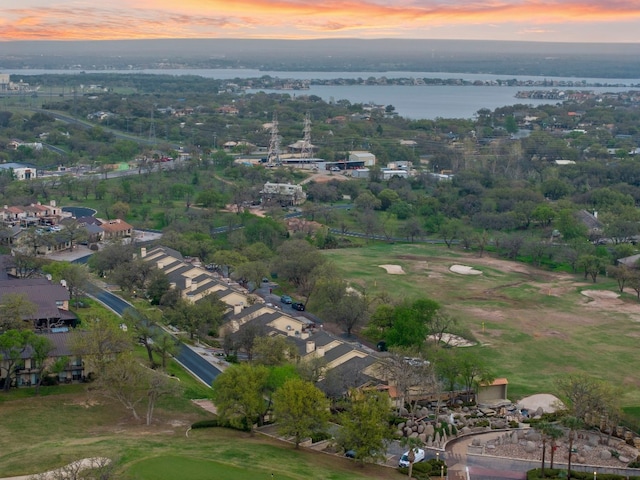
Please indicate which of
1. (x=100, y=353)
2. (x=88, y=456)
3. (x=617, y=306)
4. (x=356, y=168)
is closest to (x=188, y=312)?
(x=100, y=353)

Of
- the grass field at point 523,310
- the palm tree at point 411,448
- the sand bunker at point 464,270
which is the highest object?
the palm tree at point 411,448

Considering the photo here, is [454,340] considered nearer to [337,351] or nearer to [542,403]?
[337,351]

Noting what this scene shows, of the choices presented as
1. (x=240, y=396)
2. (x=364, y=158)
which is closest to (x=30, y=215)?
(x=240, y=396)

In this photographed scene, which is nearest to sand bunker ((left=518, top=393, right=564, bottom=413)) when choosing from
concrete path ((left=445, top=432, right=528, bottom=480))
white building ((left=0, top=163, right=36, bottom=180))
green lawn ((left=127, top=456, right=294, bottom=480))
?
concrete path ((left=445, top=432, right=528, bottom=480))

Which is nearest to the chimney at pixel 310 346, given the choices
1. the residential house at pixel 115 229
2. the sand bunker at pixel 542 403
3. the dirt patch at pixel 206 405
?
the dirt patch at pixel 206 405

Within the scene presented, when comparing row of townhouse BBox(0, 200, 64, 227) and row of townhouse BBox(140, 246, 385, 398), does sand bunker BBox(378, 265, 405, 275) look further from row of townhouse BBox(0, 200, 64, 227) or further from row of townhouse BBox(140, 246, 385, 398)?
row of townhouse BBox(0, 200, 64, 227)

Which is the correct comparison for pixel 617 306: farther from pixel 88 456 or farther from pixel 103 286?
pixel 88 456

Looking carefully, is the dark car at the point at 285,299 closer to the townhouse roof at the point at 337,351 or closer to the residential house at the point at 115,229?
the townhouse roof at the point at 337,351
